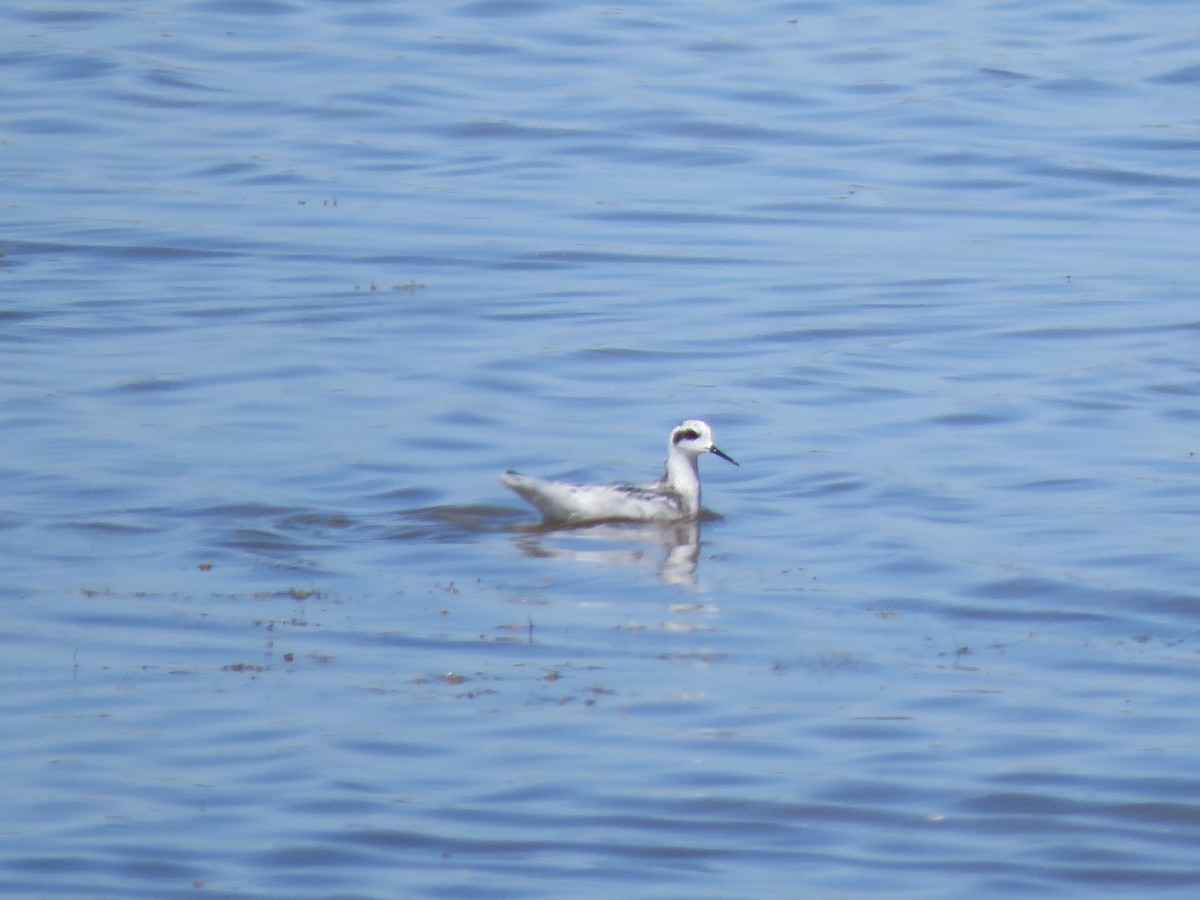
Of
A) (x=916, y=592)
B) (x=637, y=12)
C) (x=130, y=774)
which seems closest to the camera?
(x=130, y=774)

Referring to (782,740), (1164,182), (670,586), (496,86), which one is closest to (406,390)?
(670,586)

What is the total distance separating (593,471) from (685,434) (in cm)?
107

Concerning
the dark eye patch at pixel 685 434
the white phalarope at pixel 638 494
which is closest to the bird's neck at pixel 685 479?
the white phalarope at pixel 638 494

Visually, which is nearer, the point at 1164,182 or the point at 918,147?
the point at 1164,182

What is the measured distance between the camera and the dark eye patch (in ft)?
54.1

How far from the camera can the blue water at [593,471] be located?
33.2ft

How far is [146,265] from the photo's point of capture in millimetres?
24750

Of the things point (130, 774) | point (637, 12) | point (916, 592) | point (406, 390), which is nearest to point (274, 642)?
point (130, 774)

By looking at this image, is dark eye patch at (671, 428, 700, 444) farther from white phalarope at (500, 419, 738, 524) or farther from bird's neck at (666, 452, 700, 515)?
bird's neck at (666, 452, 700, 515)

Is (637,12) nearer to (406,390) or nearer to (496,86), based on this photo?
(496,86)

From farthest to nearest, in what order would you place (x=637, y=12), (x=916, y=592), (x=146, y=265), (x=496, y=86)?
(x=637, y=12) → (x=496, y=86) → (x=146, y=265) → (x=916, y=592)

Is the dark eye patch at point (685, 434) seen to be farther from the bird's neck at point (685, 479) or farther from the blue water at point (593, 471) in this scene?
the blue water at point (593, 471)

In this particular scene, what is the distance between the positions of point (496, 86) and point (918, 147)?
709 centimetres

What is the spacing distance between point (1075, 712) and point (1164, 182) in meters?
18.8
